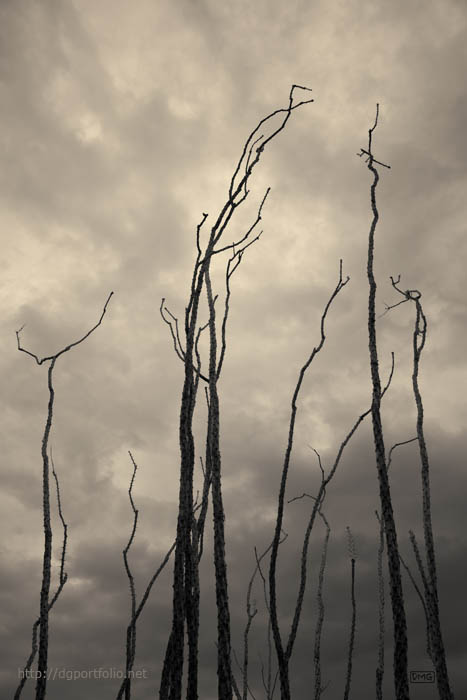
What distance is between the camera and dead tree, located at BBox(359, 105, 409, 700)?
305 inches

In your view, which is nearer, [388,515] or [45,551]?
[388,515]

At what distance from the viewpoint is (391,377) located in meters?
11.3

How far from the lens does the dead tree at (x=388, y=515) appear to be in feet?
25.4

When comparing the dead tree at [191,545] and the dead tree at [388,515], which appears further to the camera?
the dead tree at [388,515]

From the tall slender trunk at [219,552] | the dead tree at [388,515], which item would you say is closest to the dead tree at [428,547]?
the dead tree at [388,515]

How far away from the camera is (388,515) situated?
343 inches

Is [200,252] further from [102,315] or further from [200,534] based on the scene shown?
[102,315]

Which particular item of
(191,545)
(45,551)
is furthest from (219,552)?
(45,551)

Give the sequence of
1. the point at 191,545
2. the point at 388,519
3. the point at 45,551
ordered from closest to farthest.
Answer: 1. the point at 191,545
2. the point at 388,519
3. the point at 45,551

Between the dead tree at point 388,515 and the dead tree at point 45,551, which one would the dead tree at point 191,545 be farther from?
the dead tree at point 45,551

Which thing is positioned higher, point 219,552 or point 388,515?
point 388,515

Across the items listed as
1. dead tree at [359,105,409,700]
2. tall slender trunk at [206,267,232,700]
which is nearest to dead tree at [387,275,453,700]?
dead tree at [359,105,409,700]

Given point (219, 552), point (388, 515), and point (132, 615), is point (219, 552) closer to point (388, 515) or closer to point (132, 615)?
Answer: point (388, 515)

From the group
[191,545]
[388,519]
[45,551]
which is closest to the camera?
[191,545]
